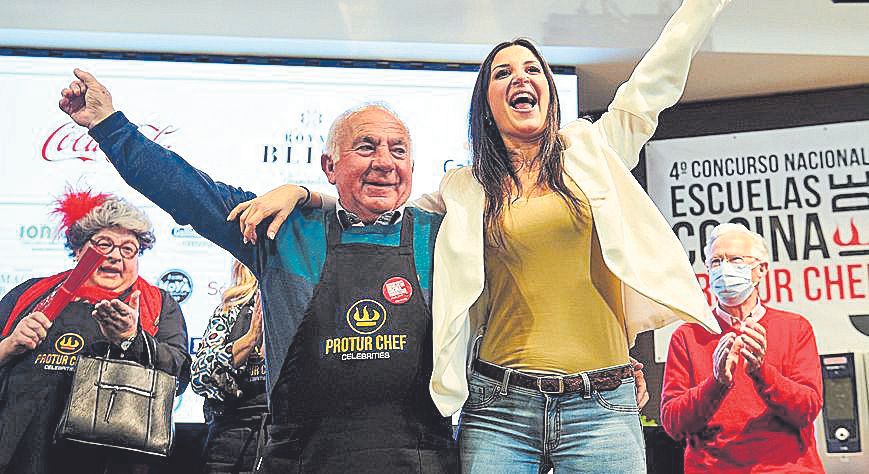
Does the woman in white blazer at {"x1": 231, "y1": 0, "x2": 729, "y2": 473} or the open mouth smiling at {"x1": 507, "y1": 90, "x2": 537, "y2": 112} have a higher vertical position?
the open mouth smiling at {"x1": 507, "y1": 90, "x2": 537, "y2": 112}

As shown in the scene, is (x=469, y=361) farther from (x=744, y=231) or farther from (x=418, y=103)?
(x=418, y=103)

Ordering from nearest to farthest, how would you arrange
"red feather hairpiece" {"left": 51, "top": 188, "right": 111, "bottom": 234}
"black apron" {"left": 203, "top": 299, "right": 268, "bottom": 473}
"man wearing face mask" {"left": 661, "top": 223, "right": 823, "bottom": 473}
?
"man wearing face mask" {"left": 661, "top": 223, "right": 823, "bottom": 473} → "black apron" {"left": 203, "top": 299, "right": 268, "bottom": 473} → "red feather hairpiece" {"left": 51, "top": 188, "right": 111, "bottom": 234}

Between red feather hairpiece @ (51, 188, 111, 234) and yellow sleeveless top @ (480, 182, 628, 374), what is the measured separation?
2.13 meters

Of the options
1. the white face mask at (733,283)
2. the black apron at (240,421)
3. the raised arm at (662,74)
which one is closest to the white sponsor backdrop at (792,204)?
the white face mask at (733,283)

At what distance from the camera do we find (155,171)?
6.22 feet

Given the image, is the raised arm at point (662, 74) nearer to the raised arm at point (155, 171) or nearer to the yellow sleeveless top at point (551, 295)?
the yellow sleeveless top at point (551, 295)

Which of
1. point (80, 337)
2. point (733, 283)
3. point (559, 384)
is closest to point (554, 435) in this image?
point (559, 384)

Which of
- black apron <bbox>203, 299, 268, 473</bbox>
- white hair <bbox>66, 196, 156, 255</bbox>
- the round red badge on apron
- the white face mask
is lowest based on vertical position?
black apron <bbox>203, 299, 268, 473</bbox>

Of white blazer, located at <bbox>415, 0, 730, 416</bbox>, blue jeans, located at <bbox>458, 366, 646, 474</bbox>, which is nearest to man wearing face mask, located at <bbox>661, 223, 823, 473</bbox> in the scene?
white blazer, located at <bbox>415, 0, 730, 416</bbox>

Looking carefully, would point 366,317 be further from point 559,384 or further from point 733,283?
point 733,283

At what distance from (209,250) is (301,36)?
1058mm

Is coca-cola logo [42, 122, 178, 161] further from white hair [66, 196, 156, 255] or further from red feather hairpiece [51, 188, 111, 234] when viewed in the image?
white hair [66, 196, 156, 255]

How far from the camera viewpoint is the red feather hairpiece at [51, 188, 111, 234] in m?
3.46

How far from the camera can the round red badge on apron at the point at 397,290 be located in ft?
Result: 6.16
